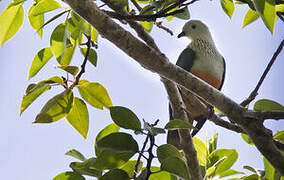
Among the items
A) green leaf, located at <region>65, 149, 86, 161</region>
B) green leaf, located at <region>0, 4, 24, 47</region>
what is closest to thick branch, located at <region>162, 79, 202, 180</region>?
green leaf, located at <region>65, 149, 86, 161</region>

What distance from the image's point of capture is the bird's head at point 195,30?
3.45m

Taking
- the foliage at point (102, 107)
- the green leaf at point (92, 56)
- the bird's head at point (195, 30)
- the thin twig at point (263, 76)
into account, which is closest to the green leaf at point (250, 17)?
the foliage at point (102, 107)

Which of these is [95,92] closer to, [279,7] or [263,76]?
[263,76]

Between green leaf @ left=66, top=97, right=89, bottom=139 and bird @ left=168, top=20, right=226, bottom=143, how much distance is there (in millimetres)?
1464

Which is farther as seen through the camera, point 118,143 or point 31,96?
point 31,96

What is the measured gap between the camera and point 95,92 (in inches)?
49.3

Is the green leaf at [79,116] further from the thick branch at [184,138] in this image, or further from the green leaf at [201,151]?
the green leaf at [201,151]

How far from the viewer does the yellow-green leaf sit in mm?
1251

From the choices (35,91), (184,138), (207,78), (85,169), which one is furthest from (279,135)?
(207,78)

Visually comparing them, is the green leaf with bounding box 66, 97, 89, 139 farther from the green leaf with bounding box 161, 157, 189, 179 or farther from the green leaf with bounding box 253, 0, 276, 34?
the green leaf with bounding box 253, 0, 276, 34

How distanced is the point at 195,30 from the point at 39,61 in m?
2.33

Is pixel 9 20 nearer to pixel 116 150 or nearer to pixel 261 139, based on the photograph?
pixel 116 150

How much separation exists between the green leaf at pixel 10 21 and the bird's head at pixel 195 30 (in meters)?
→ 2.29

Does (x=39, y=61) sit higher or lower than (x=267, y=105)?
higher
